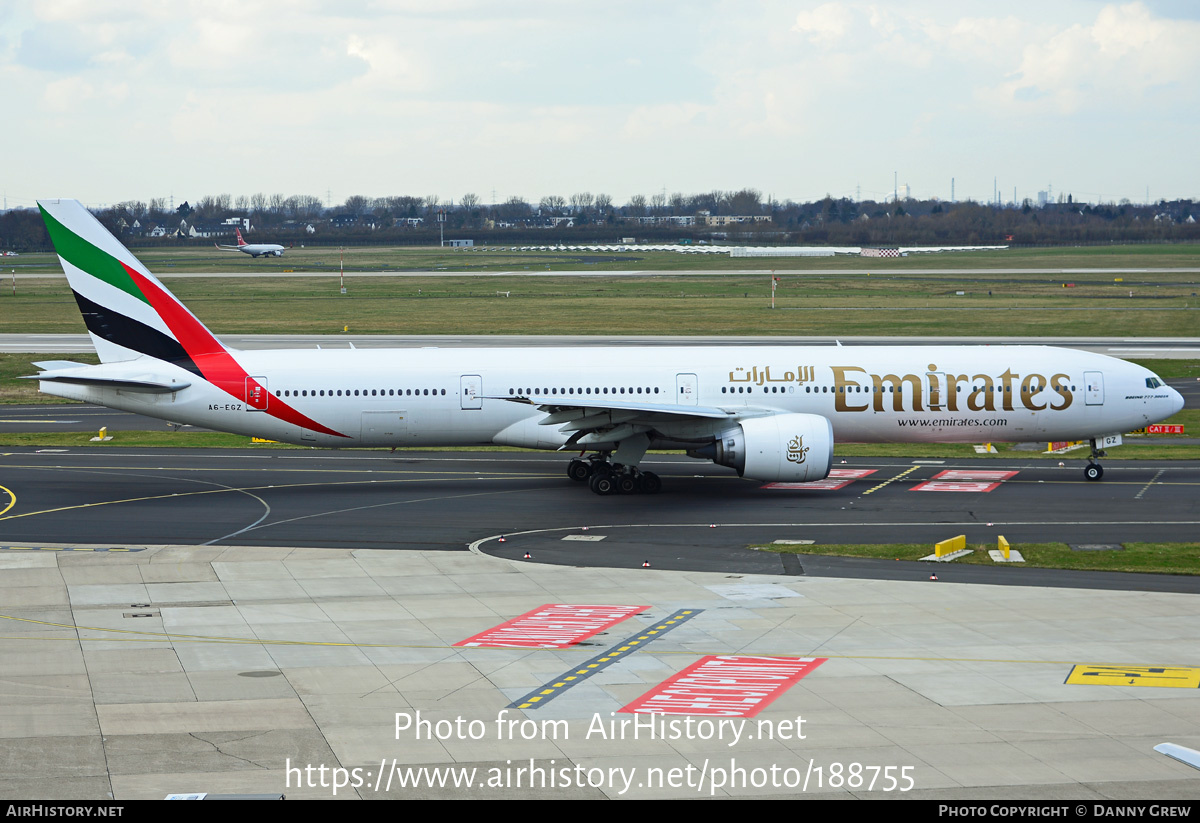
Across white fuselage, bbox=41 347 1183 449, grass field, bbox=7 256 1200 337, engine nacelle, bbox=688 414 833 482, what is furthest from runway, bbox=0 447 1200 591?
grass field, bbox=7 256 1200 337

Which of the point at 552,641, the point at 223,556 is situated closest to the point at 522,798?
the point at 552,641

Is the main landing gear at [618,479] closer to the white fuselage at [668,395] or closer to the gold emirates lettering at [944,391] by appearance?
the white fuselage at [668,395]

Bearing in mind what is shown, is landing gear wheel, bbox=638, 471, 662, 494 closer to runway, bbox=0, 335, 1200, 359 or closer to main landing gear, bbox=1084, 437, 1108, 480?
main landing gear, bbox=1084, 437, 1108, 480

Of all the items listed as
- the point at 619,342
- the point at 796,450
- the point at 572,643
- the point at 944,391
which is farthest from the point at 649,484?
the point at 619,342

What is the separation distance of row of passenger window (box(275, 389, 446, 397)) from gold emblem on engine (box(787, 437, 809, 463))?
12.1 meters

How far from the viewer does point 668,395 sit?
→ 4206 centimetres

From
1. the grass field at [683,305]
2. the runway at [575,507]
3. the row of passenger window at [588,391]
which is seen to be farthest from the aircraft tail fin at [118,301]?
the grass field at [683,305]

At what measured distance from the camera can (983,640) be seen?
80.1 ft

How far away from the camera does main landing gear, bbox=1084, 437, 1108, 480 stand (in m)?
42.4

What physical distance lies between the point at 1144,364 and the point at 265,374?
54.0 metres

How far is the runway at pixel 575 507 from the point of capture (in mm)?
34000

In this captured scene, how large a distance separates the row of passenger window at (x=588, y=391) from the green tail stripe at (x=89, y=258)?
13.5 metres

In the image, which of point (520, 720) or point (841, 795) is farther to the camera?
point (520, 720)
